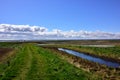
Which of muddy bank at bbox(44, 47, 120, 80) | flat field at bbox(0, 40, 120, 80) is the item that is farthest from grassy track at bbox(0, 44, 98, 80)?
muddy bank at bbox(44, 47, 120, 80)

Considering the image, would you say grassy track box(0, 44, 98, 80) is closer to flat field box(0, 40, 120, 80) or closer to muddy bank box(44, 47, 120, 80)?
flat field box(0, 40, 120, 80)

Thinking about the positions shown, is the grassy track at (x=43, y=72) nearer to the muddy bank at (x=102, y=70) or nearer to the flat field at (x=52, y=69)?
the flat field at (x=52, y=69)

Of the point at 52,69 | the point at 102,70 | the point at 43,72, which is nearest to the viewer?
the point at 43,72

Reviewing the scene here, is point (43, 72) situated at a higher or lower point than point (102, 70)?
higher

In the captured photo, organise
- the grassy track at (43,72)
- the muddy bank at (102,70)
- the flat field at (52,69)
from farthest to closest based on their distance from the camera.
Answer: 1. the muddy bank at (102,70)
2. the flat field at (52,69)
3. the grassy track at (43,72)

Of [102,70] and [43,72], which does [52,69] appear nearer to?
[43,72]

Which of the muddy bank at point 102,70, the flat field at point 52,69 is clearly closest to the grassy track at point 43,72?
the flat field at point 52,69

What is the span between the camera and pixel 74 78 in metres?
20.6

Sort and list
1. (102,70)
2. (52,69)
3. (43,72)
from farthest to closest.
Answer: (52,69), (102,70), (43,72)

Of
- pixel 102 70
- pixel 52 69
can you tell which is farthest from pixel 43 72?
pixel 102 70

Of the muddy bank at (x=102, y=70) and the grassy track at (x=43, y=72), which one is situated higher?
the grassy track at (x=43, y=72)

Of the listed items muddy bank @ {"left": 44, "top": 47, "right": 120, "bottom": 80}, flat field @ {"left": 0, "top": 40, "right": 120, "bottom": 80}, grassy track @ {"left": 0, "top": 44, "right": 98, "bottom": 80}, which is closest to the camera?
grassy track @ {"left": 0, "top": 44, "right": 98, "bottom": 80}

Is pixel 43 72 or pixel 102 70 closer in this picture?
pixel 43 72

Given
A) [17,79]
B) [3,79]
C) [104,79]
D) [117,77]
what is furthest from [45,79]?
[117,77]
